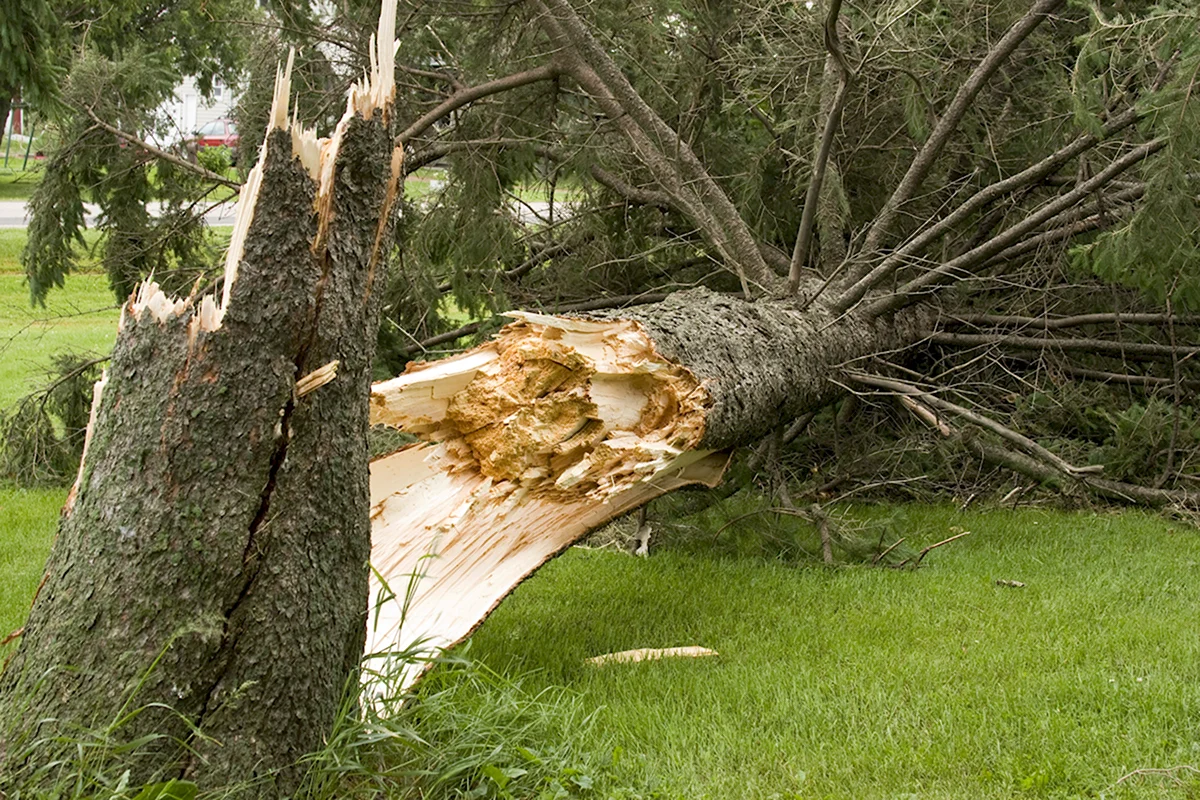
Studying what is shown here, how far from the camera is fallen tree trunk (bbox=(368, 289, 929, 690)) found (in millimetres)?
4105

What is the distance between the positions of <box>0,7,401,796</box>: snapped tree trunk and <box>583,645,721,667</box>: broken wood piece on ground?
Answer: 52.8 inches

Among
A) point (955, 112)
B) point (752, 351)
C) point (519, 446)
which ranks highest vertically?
point (955, 112)

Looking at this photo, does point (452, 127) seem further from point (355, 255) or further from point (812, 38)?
point (355, 255)

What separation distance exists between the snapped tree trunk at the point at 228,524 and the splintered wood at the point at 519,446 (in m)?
1.22

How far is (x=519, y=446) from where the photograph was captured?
13.8ft

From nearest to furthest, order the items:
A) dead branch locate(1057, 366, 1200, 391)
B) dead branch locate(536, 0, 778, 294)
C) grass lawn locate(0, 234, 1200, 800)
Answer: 1. grass lawn locate(0, 234, 1200, 800)
2. dead branch locate(536, 0, 778, 294)
3. dead branch locate(1057, 366, 1200, 391)

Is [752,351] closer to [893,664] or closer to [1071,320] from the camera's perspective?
[893,664]

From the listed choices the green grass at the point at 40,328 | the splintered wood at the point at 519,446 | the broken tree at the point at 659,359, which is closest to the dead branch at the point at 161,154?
the broken tree at the point at 659,359

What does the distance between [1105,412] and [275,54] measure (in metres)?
5.25

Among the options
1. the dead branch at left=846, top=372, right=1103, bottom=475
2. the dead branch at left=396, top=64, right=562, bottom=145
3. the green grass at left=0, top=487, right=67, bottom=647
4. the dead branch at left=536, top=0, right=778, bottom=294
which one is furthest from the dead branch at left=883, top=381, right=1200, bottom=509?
the green grass at left=0, top=487, right=67, bottom=647

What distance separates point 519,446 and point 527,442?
3 cm

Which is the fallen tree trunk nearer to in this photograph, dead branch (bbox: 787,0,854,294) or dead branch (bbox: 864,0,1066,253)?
dead branch (bbox: 787,0,854,294)

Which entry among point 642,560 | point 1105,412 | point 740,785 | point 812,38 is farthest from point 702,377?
point 1105,412

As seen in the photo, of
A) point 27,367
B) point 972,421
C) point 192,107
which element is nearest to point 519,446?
point 972,421
